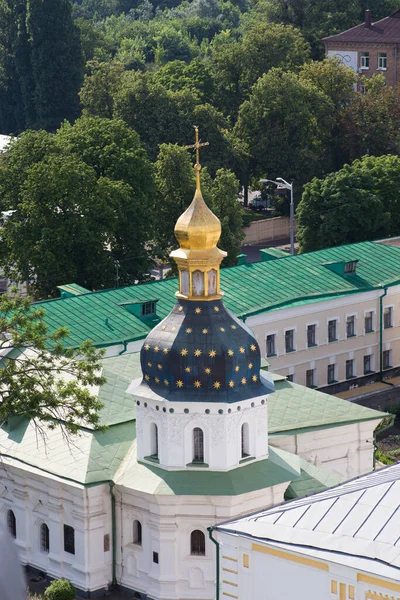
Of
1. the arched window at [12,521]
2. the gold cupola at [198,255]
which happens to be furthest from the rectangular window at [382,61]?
the arched window at [12,521]

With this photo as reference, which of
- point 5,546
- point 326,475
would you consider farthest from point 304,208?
point 5,546

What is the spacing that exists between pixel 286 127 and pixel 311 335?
3016 centimetres

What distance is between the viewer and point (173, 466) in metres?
34.2

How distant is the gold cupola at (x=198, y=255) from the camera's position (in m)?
34.2

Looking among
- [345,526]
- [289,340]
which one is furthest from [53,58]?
[345,526]

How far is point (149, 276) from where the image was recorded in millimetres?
60594

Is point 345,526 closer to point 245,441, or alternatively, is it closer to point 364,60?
point 245,441

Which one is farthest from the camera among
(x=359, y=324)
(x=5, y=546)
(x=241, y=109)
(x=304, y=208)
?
(x=241, y=109)

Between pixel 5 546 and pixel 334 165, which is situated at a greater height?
pixel 5 546

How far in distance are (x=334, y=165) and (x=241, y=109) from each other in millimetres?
6209

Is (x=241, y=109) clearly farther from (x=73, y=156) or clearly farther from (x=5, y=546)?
(x=5, y=546)

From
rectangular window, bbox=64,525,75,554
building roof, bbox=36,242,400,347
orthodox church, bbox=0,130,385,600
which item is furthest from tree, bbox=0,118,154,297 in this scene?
rectangular window, bbox=64,525,75,554

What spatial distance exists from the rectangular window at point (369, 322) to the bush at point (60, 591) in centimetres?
2339

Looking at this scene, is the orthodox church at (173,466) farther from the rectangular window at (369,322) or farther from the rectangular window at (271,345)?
the rectangular window at (369,322)
